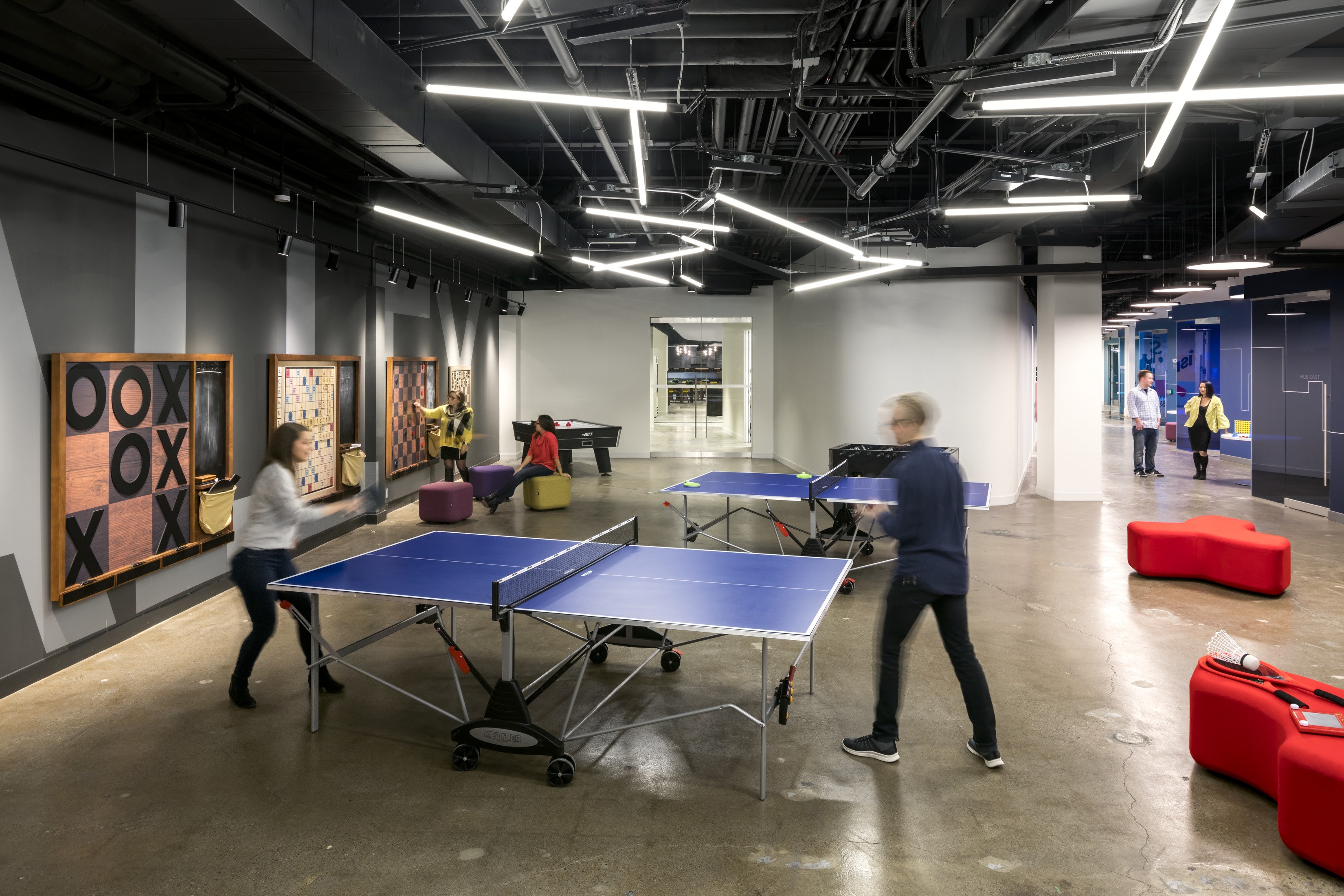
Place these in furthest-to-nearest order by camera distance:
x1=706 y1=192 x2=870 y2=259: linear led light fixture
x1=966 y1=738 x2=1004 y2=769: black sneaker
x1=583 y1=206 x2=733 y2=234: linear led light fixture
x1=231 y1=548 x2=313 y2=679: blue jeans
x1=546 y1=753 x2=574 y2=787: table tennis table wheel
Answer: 1. x1=583 y1=206 x2=733 y2=234: linear led light fixture
2. x1=706 y1=192 x2=870 y2=259: linear led light fixture
3. x1=231 y1=548 x2=313 y2=679: blue jeans
4. x1=966 y1=738 x2=1004 y2=769: black sneaker
5. x1=546 y1=753 x2=574 y2=787: table tennis table wheel

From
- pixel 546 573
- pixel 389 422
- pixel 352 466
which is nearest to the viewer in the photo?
pixel 546 573

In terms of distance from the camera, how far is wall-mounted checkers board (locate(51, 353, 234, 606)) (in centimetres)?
486

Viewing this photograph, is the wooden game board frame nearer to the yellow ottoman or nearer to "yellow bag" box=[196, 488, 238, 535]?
the yellow ottoman

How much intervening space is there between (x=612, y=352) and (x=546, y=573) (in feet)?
43.4

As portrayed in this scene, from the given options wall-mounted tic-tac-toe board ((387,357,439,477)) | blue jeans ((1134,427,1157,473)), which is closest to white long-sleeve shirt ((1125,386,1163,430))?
blue jeans ((1134,427,1157,473))

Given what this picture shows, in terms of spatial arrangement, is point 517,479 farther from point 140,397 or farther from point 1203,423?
point 1203,423

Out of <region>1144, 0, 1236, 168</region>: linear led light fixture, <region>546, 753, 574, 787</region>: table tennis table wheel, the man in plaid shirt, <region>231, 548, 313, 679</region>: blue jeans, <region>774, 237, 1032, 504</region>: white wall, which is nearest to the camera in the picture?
<region>1144, 0, 1236, 168</region>: linear led light fixture

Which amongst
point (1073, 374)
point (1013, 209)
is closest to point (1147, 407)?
point (1073, 374)

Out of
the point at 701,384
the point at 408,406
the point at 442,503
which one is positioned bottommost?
the point at 442,503

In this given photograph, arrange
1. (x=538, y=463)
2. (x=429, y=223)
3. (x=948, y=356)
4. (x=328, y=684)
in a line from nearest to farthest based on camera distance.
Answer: (x=328, y=684) < (x=429, y=223) < (x=538, y=463) < (x=948, y=356)

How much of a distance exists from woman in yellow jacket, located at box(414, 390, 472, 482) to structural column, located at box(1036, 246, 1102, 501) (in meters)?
8.58

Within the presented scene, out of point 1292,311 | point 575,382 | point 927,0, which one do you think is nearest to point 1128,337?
point 1292,311

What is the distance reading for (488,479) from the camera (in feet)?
37.7

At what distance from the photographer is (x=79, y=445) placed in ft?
16.4
